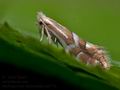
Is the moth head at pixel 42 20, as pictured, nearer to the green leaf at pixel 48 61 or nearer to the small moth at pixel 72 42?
the small moth at pixel 72 42

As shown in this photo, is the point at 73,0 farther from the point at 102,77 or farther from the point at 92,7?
the point at 102,77

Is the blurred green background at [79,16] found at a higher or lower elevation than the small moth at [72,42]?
higher

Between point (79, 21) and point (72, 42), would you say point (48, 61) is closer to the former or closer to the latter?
point (72, 42)

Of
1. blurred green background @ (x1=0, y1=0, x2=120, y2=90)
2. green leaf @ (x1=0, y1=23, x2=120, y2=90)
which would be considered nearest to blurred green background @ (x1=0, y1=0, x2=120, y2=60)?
blurred green background @ (x1=0, y1=0, x2=120, y2=90)

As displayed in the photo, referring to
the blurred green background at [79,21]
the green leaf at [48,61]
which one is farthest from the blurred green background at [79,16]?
the green leaf at [48,61]

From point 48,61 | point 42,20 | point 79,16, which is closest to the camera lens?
point 48,61

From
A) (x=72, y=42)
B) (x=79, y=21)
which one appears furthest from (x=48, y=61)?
(x=79, y=21)

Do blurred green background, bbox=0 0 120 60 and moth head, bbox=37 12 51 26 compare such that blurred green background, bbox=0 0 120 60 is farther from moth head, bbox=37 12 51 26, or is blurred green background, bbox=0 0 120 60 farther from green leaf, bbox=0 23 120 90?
green leaf, bbox=0 23 120 90
